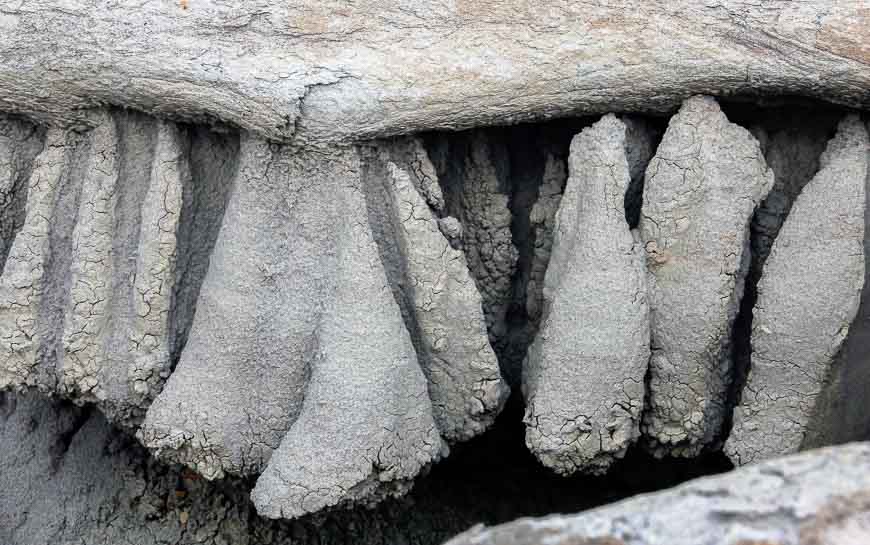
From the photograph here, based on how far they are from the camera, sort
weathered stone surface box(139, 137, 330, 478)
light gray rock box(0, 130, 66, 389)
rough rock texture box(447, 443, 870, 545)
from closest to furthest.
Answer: rough rock texture box(447, 443, 870, 545), weathered stone surface box(139, 137, 330, 478), light gray rock box(0, 130, 66, 389)

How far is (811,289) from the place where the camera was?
1.43 metres

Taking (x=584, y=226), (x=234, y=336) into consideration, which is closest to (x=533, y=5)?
(x=584, y=226)

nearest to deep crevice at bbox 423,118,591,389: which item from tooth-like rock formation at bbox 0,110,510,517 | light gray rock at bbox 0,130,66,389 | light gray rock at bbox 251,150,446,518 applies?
tooth-like rock formation at bbox 0,110,510,517

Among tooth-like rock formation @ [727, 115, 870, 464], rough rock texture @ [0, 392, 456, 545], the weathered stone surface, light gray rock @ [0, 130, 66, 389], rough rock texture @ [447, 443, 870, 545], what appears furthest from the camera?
rough rock texture @ [0, 392, 456, 545]

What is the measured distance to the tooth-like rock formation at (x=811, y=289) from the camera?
1.42m

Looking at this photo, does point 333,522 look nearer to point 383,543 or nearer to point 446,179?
point 383,543

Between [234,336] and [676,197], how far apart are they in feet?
2.07

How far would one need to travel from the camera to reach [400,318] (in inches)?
59.4

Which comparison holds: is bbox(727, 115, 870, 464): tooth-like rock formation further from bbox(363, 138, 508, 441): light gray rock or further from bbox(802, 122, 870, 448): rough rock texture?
bbox(363, 138, 508, 441): light gray rock

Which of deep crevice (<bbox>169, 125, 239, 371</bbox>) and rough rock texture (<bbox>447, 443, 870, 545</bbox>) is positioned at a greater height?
rough rock texture (<bbox>447, 443, 870, 545</bbox>)

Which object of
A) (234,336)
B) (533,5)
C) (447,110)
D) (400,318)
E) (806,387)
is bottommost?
(234,336)

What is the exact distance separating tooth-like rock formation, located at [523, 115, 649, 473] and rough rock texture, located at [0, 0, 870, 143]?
101 millimetres

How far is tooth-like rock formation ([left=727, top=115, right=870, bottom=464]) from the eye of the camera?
1419 millimetres

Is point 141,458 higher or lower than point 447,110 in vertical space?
lower
